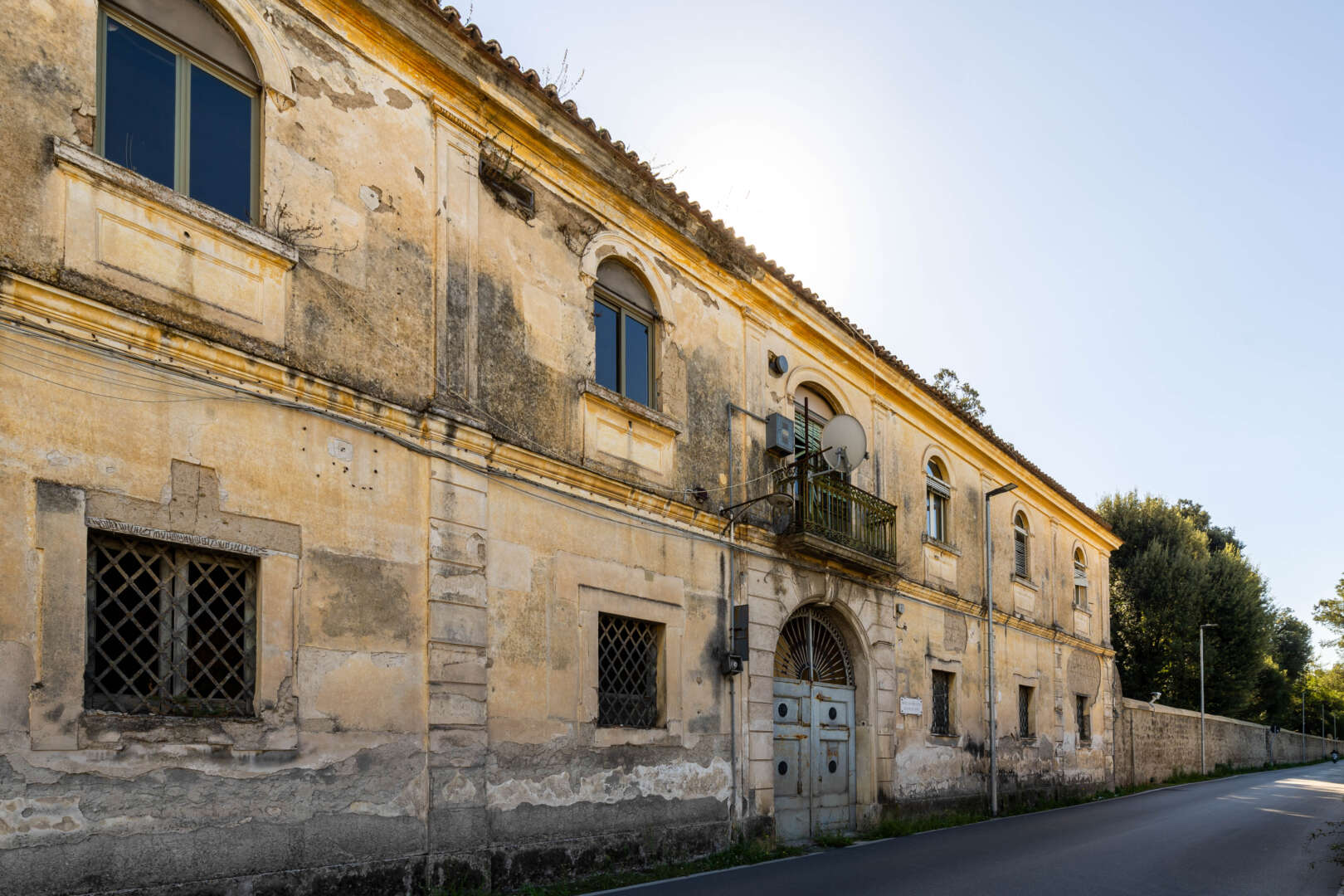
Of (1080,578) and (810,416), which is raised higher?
(810,416)

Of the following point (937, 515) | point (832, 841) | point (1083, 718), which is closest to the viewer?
point (832, 841)

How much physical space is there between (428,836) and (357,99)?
232 inches

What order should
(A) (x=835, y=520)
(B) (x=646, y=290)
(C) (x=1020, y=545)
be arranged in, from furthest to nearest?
(C) (x=1020, y=545) < (A) (x=835, y=520) < (B) (x=646, y=290)

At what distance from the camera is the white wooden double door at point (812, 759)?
44.1 ft

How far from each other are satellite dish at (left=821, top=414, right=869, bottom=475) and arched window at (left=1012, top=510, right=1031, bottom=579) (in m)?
9.36

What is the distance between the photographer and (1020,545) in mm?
23078

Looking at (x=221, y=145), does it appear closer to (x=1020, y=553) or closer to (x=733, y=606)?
(x=733, y=606)

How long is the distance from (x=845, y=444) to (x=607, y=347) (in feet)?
14.7

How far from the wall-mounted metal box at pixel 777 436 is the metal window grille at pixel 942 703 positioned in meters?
6.28

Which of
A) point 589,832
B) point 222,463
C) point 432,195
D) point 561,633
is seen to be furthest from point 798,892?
point 432,195

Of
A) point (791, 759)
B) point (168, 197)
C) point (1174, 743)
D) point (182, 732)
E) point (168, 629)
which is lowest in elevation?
point (1174, 743)

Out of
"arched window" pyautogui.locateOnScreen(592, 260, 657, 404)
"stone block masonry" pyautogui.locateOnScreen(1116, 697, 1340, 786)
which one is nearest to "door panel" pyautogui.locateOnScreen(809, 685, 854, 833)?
"arched window" pyautogui.locateOnScreen(592, 260, 657, 404)

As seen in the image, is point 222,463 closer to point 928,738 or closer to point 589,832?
point 589,832

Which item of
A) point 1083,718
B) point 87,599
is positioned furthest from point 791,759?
point 1083,718
